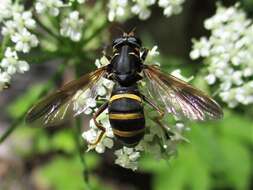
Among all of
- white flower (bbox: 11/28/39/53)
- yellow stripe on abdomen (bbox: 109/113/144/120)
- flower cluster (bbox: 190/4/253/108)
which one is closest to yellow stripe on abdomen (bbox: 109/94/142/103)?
yellow stripe on abdomen (bbox: 109/113/144/120)

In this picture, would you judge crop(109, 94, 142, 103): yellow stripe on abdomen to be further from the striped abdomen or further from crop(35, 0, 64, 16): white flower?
crop(35, 0, 64, 16): white flower

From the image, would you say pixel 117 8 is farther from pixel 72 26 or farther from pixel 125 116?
pixel 125 116

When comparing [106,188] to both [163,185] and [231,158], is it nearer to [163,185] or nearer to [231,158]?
[163,185]

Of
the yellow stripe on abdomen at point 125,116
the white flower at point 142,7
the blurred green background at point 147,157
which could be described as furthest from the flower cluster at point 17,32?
the yellow stripe on abdomen at point 125,116

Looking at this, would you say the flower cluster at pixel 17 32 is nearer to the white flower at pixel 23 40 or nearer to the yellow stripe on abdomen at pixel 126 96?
the white flower at pixel 23 40

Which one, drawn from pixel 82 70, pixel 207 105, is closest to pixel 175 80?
pixel 207 105

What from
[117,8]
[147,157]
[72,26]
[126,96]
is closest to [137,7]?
[117,8]

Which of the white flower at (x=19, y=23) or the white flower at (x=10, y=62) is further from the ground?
the white flower at (x=19, y=23)
